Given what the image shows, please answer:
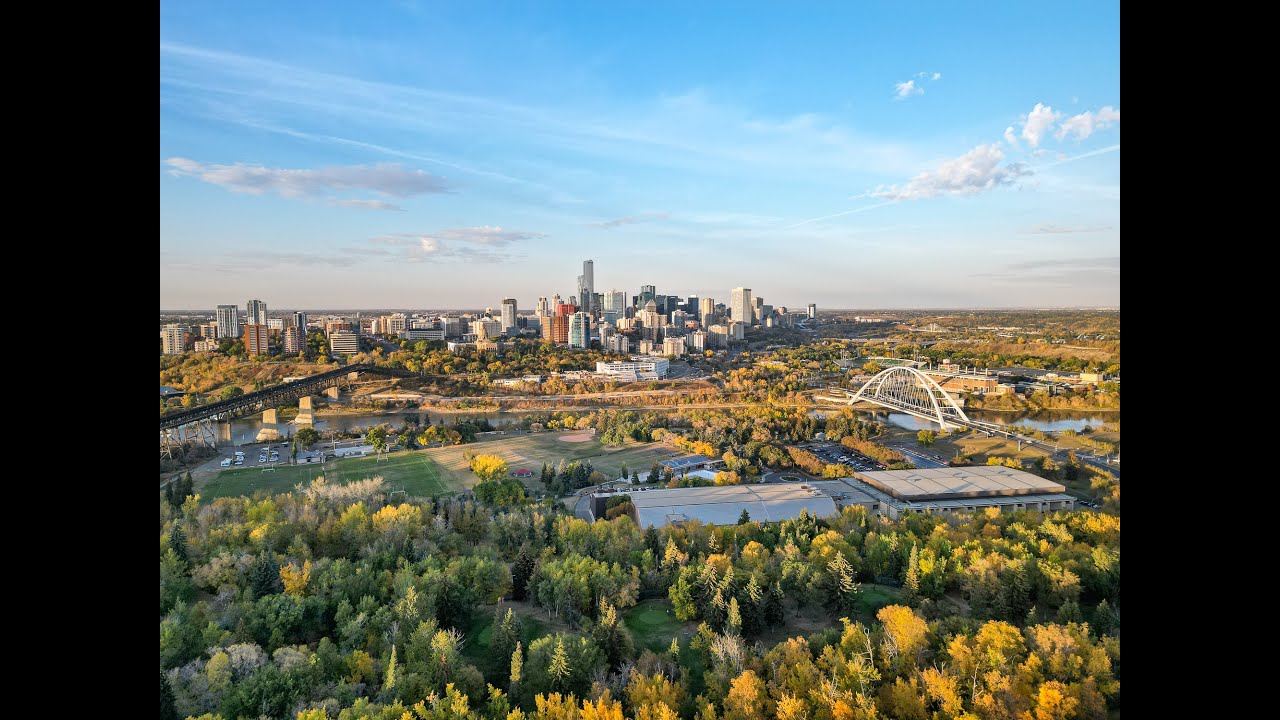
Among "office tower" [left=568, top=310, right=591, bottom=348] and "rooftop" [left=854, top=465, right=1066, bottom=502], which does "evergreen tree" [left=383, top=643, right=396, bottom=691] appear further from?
"office tower" [left=568, top=310, right=591, bottom=348]

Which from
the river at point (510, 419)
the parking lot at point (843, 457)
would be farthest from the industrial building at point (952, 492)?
the river at point (510, 419)

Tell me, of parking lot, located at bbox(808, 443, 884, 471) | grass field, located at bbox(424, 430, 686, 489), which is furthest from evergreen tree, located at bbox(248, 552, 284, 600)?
parking lot, located at bbox(808, 443, 884, 471)

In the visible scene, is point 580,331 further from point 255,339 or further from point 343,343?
point 255,339

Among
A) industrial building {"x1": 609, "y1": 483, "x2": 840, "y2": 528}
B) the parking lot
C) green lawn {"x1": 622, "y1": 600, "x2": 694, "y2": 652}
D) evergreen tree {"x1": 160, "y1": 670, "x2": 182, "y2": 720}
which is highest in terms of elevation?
evergreen tree {"x1": 160, "y1": 670, "x2": 182, "y2": 720}

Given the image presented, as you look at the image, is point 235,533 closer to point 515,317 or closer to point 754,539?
point 754,539

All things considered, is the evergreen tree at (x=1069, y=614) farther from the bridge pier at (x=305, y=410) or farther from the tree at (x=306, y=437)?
the bridge pier at (x=305, y=410)

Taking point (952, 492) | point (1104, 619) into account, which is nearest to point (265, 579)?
point (1104, 619)
